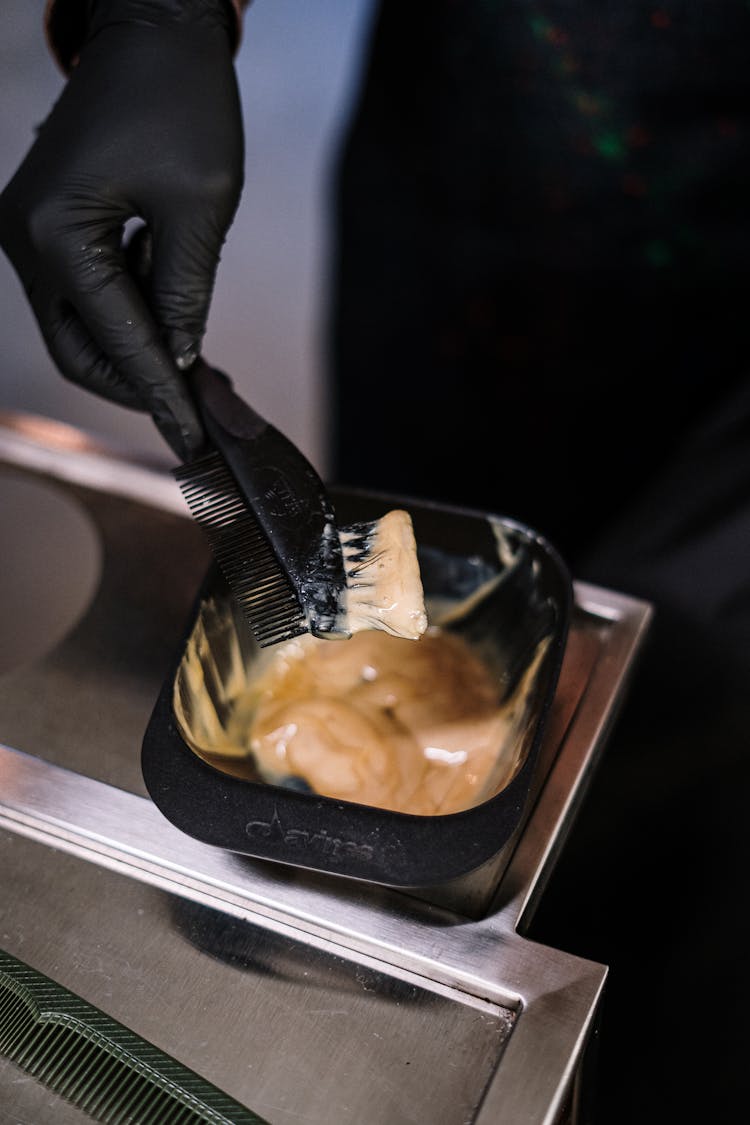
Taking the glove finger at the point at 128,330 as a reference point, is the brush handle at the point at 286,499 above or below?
below

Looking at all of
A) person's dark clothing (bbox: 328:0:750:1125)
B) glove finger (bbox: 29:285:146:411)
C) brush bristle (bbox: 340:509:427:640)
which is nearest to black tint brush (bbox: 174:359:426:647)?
brush bristle (bbox: 340:509:427:640)

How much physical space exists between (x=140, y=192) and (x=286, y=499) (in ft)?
0.94

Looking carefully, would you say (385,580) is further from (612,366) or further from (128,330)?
(612,366)

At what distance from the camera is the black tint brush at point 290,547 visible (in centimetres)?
68

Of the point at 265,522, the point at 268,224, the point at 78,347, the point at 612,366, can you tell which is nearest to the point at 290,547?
the point at 265,522

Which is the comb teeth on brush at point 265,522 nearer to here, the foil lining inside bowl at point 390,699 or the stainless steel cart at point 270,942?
the foil lining inside bowl at point 390,699

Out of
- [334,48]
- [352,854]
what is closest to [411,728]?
[352,854]

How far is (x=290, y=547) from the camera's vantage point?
69cm

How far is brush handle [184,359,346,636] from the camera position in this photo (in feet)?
2.24

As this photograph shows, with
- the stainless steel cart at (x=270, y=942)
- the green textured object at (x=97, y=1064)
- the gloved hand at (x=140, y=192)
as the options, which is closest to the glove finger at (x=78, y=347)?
the gloved hand at (x=140, y=192)

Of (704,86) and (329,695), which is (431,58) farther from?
(329,695)

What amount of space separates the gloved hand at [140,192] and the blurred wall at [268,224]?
43.9 inches

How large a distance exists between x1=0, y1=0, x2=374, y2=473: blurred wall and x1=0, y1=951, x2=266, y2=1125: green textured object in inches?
54.9

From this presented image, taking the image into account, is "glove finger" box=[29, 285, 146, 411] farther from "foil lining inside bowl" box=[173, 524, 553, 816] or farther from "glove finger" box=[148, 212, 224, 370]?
"foil lining inside bowl" box=[173, 524, 553, 816]
